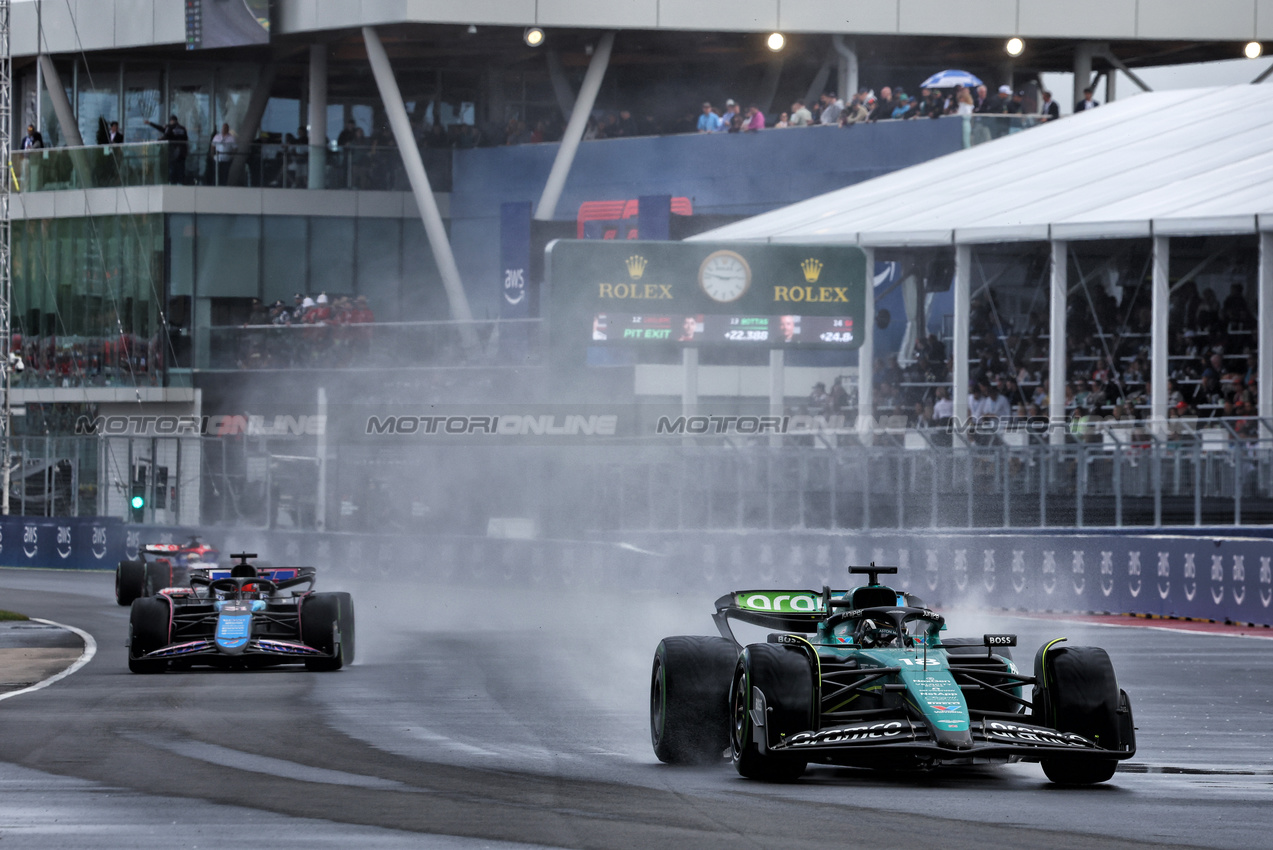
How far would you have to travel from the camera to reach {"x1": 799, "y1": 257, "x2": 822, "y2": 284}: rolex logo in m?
33.8

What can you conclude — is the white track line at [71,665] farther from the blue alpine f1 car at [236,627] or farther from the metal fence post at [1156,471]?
the metal fence post at [1156,471]

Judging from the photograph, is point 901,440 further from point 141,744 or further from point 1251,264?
point 141,744

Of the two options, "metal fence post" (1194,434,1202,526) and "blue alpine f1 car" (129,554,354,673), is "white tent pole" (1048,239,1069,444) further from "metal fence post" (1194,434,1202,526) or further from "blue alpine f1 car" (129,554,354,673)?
"blue alpine f1 car" (129,554,354,673)

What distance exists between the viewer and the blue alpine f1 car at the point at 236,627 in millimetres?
18047

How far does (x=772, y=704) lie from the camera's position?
10141mm

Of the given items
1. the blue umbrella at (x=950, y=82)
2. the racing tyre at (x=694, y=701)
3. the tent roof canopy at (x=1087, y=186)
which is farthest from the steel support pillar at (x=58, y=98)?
the racing tyre at (x=694, y=701)

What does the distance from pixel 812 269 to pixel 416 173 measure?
20971mm

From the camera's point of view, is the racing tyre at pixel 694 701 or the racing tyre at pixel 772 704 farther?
the racing tyre at pixel 694 701

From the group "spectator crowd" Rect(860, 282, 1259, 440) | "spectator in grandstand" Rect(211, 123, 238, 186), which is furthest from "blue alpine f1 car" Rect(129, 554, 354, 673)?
"spectator in grandstand" Rect(211, 123, 238, 186)

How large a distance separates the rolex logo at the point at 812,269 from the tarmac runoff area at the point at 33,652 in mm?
14061

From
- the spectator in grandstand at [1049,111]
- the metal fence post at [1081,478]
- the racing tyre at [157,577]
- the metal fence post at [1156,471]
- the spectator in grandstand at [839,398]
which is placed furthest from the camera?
the spectator in grandstand at [1049,111]

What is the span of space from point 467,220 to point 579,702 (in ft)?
138

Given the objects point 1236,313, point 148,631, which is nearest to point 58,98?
point 1236,313

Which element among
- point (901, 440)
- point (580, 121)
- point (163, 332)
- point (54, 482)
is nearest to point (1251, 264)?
point (901, 440)
